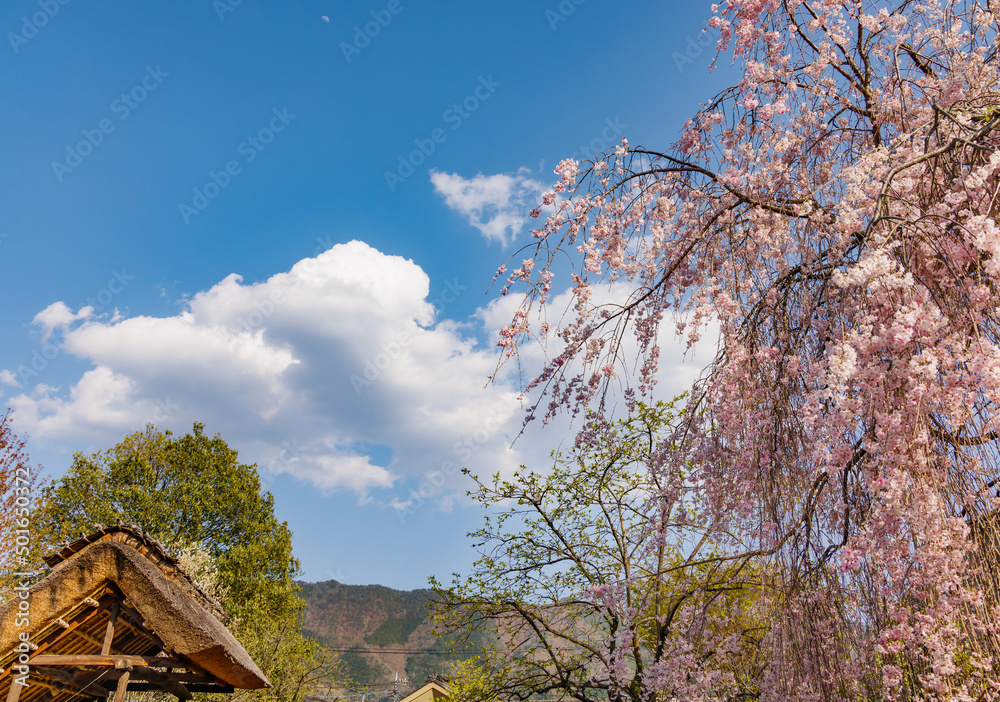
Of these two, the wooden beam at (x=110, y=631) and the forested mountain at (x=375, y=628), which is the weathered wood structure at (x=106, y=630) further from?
the forested mountain at (x=375, y=628)

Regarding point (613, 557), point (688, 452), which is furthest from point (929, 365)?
point (613, 557)

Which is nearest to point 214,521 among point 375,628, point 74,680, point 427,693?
point 427,693

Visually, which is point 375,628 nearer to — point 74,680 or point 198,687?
point 198,687

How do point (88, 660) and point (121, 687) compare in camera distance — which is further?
point (121, 687)

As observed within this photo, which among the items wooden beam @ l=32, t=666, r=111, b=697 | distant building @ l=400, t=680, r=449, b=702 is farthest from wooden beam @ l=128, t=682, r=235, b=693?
distant building @ l=400, t=680, r=449, b=702

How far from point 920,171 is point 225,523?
18124 millimetres

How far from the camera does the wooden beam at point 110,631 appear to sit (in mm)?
4086

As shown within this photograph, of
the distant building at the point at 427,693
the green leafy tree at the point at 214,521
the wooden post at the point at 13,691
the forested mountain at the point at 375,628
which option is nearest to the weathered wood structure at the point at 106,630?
the wooden post at the point at 13,691

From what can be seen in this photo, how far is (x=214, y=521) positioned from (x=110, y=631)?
537 inches

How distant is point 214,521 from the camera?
16.3 meters

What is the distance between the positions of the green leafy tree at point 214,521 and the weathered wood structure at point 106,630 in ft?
31.9

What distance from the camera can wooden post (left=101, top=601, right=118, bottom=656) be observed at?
409 cm

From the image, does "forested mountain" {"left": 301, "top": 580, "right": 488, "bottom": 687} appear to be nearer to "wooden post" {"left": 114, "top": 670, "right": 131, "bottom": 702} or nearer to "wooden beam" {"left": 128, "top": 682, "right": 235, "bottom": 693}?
"wooden beam" {"left": 128, "top": 682, "right": 235, "bottom": 693}

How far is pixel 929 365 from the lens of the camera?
2037mm
